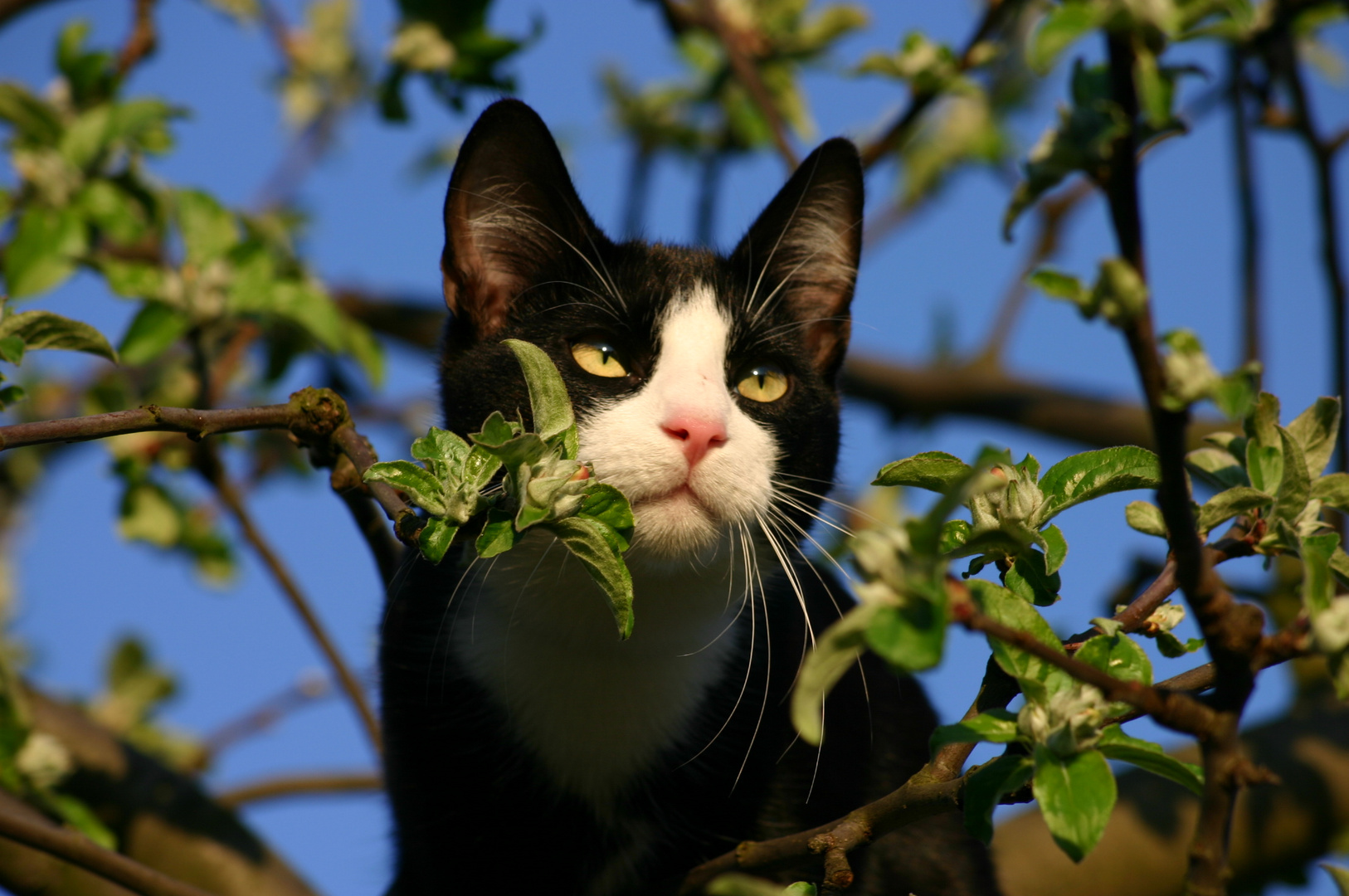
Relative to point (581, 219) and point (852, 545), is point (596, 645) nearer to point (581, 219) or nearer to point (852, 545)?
point (581, 219)

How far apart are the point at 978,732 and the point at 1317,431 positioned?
52cm

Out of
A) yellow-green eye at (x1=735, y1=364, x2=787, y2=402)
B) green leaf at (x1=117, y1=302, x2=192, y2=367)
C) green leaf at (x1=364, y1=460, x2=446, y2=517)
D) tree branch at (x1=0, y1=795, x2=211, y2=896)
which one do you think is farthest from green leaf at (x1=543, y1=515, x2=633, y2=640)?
green leaf at (x1=117, y1=302, x2=192, y2=367)

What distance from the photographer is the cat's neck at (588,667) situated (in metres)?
2.15

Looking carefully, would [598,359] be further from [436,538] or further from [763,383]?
[436,538]

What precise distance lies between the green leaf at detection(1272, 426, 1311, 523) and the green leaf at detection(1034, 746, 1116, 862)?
13.9 inches

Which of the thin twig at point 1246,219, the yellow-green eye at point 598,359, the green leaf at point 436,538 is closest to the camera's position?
the green leaf at point 436,538

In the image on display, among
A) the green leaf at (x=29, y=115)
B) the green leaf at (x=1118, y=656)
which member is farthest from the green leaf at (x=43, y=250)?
the green leaf at (x=1118, y=656)

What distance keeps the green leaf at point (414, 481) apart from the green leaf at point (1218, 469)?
2.80 ft

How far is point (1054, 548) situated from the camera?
4.34ft

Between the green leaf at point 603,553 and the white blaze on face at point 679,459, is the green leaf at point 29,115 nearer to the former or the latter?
the white blaze on face at point 679,459

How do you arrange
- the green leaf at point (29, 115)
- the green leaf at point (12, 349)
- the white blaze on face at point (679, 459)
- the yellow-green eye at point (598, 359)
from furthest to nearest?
the green leaf at point (29, 115), the yellow-green eye at point (598, 359), the white blaze on face at point (679, 459), the green leaf at point (12, 349)

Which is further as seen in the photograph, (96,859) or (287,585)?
(287,585)

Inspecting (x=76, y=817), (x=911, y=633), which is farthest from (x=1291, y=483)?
(x=76, y=817)

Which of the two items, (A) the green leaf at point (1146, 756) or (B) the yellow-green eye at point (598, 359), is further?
(B) the yellow-green eye at point (598, 359)
